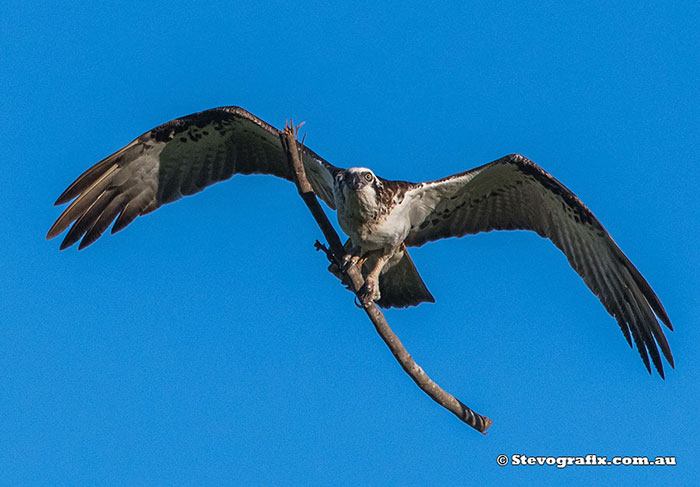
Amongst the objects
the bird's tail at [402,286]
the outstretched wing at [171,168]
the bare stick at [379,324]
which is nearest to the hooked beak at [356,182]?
the bare stick at [379,324]

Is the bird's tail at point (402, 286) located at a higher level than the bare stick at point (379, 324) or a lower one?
higher

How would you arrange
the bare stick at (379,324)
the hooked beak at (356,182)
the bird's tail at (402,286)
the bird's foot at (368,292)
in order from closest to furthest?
the bare stick at (379,324) → the bird's foot at (368,292) → the hooked beak at (356,182) → the bird's tail at (402,286)

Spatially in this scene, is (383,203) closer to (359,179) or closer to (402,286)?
(359,179)

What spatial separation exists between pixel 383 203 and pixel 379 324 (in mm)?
1408

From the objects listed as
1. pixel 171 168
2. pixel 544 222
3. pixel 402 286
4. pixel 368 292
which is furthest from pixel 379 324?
pixel 171 168

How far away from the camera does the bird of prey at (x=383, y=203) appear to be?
8430 mm

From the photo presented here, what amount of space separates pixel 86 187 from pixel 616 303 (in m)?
5.89

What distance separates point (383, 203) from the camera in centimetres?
826

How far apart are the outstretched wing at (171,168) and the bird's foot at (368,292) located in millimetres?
1278

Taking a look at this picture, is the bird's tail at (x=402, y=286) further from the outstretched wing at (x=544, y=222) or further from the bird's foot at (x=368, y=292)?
the bird's foot at (x=368, y=292)

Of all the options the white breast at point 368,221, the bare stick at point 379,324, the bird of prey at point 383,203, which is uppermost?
the bird of prey at point 383,203

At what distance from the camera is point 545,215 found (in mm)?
9305

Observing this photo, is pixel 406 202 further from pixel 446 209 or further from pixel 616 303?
pixel 616 303

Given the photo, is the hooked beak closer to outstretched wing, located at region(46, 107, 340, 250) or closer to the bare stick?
the bare stick
